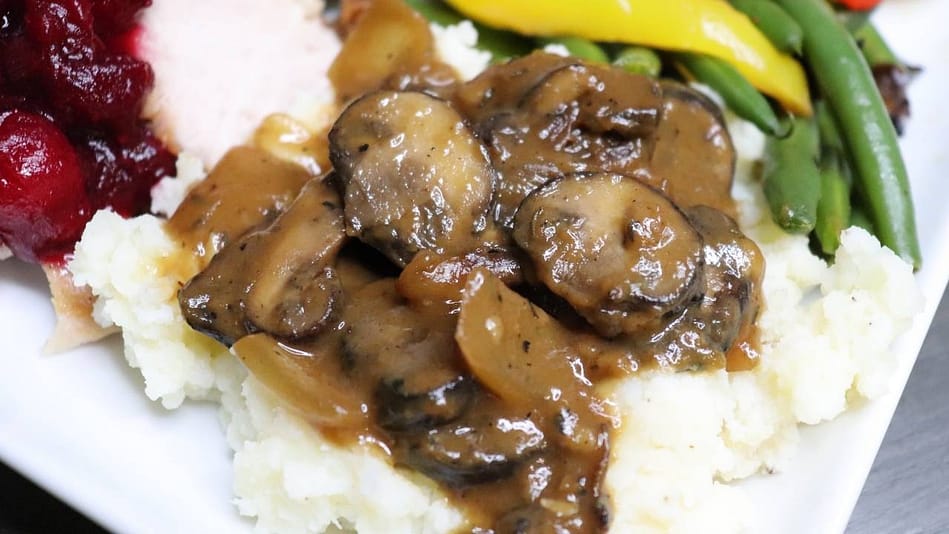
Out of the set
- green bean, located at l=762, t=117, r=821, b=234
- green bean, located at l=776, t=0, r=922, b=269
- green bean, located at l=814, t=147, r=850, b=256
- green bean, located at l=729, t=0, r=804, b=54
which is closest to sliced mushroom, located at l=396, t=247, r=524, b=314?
green bean, located at l=762, t=117, r=821, b=234

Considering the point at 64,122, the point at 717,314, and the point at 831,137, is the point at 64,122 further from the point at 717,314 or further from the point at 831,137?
the point at 831,137

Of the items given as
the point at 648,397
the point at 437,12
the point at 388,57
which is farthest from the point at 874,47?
the point at 648,397

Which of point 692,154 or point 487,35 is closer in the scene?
point 692,154

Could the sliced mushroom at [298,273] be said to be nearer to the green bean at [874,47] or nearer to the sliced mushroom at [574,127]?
the sliced mushroom at [574,127]

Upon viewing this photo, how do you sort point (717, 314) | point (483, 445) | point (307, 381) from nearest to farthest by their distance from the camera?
point (483, 445), point (307, 381), point (717, 314)

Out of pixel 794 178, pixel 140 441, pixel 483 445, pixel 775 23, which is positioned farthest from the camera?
pixel 775 23

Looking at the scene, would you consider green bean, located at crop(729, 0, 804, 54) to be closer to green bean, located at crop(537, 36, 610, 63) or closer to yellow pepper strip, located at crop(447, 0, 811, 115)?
yellow pepper strip, located at crop(447, 0, 811, 115)

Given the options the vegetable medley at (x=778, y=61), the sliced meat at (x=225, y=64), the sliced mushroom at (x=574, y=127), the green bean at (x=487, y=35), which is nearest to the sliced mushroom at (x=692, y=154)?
the sliced mushroom at (x=574, y=127)
